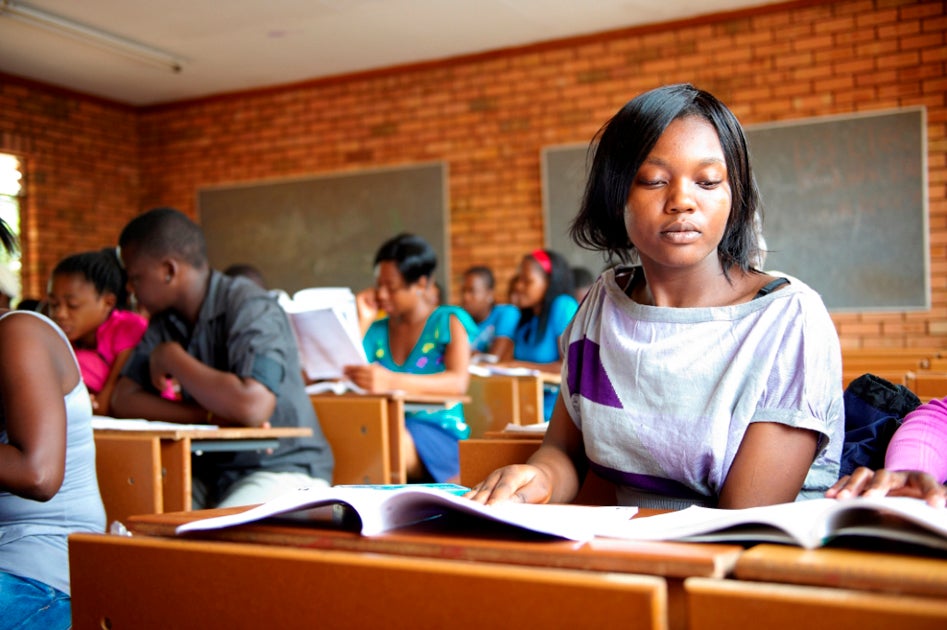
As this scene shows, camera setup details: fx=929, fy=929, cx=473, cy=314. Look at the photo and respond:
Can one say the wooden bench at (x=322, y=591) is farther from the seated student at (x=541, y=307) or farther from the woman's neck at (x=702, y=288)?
the seated student at (x=541, y=307)

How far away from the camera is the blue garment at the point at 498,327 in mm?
5832

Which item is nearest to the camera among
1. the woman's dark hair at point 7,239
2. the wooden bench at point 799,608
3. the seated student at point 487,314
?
the wooden bench at point 799,608

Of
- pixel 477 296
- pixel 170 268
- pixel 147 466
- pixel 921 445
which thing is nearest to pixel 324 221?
pixel 477 296

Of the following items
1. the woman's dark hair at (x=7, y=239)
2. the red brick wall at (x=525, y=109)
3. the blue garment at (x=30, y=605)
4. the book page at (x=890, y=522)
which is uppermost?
the red brick wall at (x=525, y=109)

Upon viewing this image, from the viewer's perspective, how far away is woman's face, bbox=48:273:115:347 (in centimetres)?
337

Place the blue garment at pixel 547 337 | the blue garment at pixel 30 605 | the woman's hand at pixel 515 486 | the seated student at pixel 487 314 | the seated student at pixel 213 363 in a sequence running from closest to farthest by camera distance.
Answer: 1. the woman's hand at pixel 515 486
2. the blue garment at pixel 30 605
3. the seated student at pixel 213 363
4. the blue garment at pixel 547 337
5. the seated student at pixel 487 314

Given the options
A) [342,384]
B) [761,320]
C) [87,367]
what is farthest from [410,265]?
[761,320]

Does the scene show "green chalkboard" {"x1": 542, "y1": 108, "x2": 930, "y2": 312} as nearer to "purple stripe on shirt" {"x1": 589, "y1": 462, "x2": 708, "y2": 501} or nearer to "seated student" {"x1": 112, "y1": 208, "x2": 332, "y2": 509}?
"seated student" {"x1": 112, "y1": 208, "x2": 332, "y2": 509}

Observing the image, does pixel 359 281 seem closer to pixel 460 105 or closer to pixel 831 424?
pixel 460 105

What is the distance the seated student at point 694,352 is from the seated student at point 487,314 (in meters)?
3.68

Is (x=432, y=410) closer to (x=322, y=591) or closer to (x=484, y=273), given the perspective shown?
(x=322, y=591)

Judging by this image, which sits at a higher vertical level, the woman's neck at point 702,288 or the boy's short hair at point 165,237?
the boy's short hair at point 165,237

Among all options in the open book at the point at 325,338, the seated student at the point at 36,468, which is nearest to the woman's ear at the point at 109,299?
the open book at the point at 325,338

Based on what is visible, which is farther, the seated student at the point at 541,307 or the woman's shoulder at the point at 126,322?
the seated student at the point at 541,307
